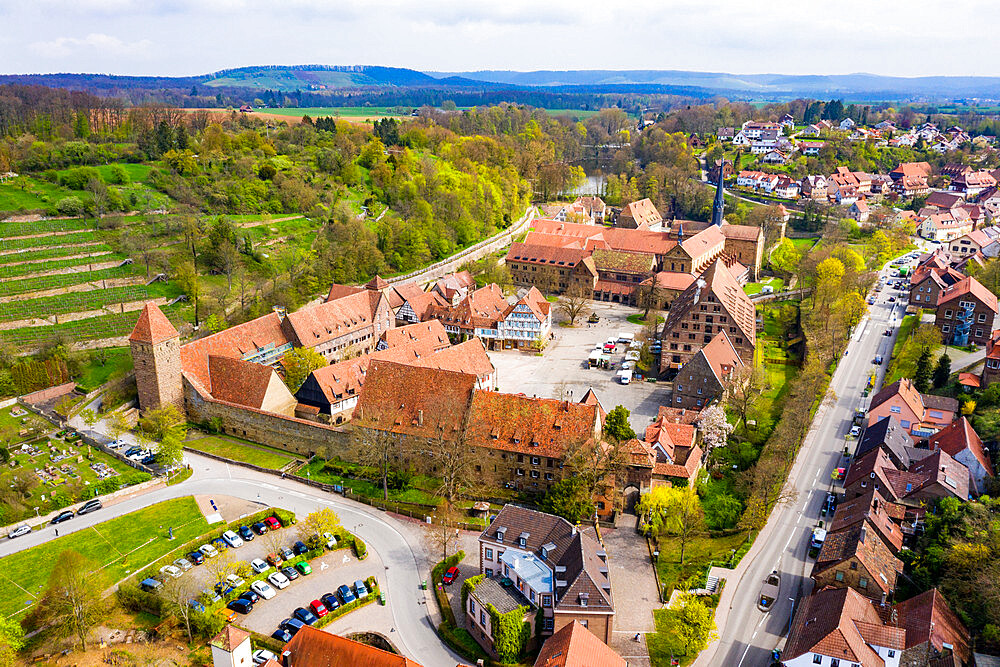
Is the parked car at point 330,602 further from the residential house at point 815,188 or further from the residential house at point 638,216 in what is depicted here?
the residential house at point 815,188

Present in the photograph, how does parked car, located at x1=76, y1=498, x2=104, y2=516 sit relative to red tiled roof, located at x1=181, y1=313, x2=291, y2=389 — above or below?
below

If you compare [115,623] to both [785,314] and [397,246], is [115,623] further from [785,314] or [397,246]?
[785,314]

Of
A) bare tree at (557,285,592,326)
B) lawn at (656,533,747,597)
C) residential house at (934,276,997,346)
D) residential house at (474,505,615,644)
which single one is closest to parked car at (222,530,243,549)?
residential house at (474,505,615,644)

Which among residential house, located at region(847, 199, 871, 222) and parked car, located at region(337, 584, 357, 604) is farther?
residential house, located at region(847, 199, 871, 222)

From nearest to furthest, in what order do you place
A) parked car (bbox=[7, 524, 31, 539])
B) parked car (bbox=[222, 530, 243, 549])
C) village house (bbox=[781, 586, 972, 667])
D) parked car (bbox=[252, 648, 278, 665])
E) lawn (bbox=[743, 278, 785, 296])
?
village house (bbox=[781, 586, 972, 667])
parked car (bbox=[252, 648, 278, 665])
parked car (bbox=[222, 530, 243, 549])
parked car (bbox=[7, 524, 31, 539])
lawn (bbox=[743, 278, 785, 296])

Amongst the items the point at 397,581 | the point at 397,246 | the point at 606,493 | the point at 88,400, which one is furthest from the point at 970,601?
the point at 397,246

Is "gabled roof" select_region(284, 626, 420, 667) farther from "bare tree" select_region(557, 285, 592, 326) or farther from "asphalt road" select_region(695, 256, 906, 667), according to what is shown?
"bare tree" select_region(557, 285, 592, 326)

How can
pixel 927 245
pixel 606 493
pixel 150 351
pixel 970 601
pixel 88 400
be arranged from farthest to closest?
pixel 927 245
pixel 88 400
pixel 150 351
pixel 606 493
pixel 970 601
